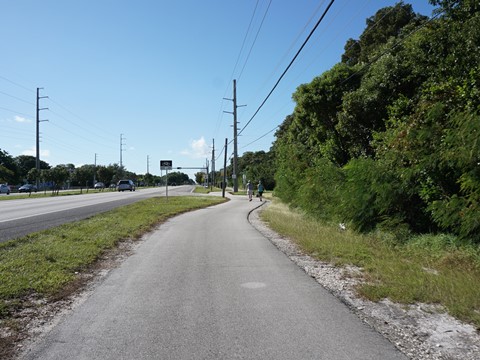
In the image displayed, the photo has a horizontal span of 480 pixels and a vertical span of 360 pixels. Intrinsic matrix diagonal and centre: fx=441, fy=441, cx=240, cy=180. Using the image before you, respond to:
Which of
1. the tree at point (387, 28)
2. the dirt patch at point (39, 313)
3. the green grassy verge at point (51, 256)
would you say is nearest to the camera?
the dirt patch at point (39, 313)

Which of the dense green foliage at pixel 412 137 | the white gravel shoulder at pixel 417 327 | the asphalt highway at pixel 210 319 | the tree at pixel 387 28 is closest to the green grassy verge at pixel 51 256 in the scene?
the asphalt highway at pixel 210 319

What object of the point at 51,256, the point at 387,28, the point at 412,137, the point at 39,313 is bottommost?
the point at 39,313

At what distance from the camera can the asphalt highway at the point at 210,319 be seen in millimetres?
4301

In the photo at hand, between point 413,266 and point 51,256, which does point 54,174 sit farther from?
point 413,266

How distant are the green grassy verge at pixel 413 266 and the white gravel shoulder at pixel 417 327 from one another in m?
0.20

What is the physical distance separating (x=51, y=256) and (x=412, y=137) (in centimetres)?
816

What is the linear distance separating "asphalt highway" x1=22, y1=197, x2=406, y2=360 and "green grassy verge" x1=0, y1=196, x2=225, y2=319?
2.63 feet

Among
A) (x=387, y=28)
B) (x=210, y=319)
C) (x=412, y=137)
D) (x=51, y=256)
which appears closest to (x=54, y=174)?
(x=387, y=28)

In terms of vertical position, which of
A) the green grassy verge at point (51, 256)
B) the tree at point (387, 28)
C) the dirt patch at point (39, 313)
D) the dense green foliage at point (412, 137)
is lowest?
the dirt patch at point (39, 313)

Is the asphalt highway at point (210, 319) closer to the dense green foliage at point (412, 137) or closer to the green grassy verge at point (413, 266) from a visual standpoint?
the green grassy verge at point (413, 266)

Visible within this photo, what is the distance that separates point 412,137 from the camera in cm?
975

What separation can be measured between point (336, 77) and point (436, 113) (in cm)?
1071

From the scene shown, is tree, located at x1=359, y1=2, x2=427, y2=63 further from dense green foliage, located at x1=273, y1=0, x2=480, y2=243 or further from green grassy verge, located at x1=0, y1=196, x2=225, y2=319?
green grassy verge, located at x1=0, y1=196, x2=225, y2=319

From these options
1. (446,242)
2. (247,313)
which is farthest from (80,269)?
(446,242)
